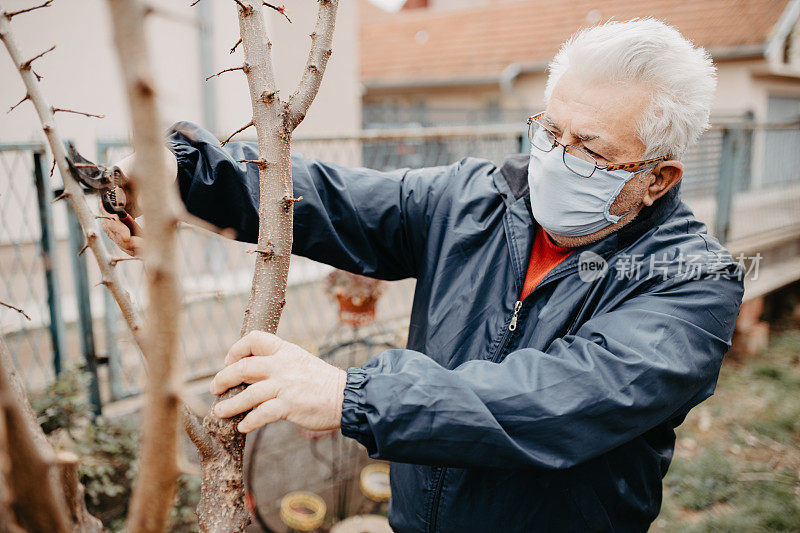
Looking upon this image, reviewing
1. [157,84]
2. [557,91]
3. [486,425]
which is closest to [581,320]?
[486,425]

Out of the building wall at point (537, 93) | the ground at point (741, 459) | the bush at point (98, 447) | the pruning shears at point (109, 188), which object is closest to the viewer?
the pruning shears at point (109, 188)

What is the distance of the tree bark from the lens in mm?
1108

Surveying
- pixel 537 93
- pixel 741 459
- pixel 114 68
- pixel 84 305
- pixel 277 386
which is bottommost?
pixel 741 459

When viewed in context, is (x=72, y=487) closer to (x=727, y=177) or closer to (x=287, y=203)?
(x=287, y=203)

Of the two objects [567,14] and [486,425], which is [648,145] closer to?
[486,425]

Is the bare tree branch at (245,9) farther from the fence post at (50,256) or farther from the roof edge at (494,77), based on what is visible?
the roof edge at (494,77)

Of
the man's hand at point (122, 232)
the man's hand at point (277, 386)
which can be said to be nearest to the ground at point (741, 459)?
the man's hand at point (277, 386)

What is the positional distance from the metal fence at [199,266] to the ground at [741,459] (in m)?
1.67

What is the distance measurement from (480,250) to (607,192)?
0.39m

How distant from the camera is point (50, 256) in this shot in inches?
104

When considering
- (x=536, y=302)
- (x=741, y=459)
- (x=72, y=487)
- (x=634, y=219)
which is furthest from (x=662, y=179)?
(x=741, y=459)

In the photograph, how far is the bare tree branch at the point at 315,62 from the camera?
121cm

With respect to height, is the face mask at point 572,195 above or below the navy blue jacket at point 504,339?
above

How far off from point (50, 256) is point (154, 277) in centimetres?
245
